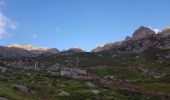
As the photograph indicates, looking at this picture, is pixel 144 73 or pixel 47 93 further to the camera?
pixel 144 73

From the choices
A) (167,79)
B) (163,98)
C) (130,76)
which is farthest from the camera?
(130,76)

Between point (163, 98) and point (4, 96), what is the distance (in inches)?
1477

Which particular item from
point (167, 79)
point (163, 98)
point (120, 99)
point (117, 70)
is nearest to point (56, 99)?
point (120, 99)

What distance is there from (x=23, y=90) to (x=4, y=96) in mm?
10680

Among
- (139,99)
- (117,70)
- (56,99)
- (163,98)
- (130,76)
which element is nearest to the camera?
(56,99)

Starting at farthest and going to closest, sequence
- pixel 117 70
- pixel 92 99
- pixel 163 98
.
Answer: pixel 117 70 < pixel 163 98 < pixel 92 99

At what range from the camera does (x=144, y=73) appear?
176250 mm

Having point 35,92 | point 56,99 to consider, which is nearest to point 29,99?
point 56,99

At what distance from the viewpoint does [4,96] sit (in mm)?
45656

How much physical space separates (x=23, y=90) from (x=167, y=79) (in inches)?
3853

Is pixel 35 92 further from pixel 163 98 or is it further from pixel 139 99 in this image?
pixel 163 98

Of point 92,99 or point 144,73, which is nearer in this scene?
point 92,99

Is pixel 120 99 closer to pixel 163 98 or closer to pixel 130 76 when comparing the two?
pixel 163 98

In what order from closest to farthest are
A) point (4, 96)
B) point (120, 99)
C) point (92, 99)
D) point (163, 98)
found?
point (4, 96), point (92, 99), point (120, 99), point (163, 98)
